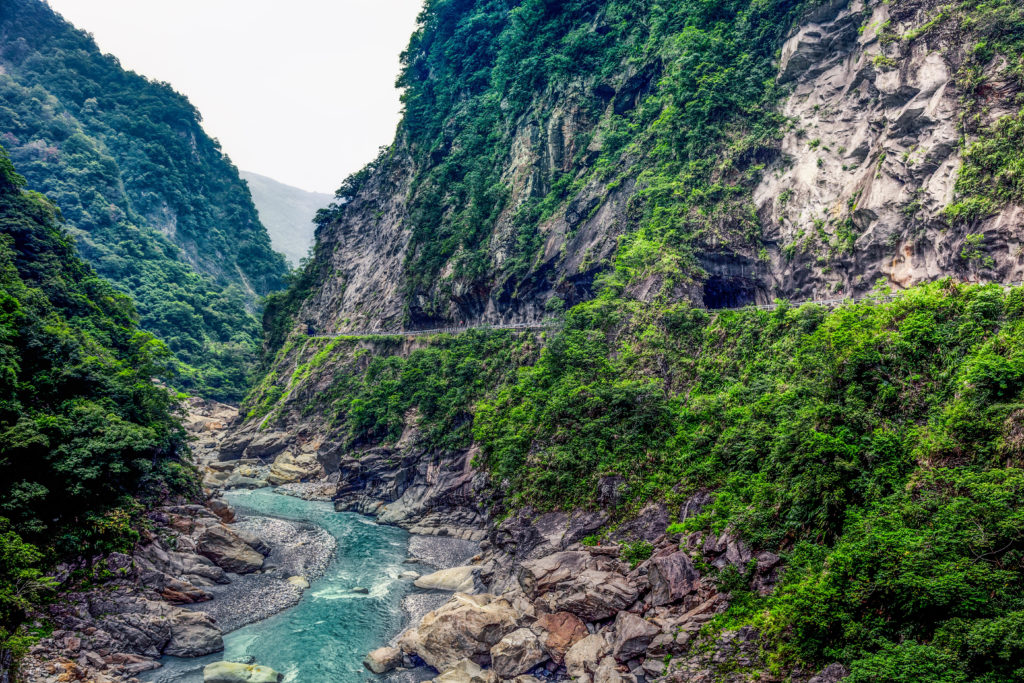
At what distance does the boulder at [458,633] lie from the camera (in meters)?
20.6

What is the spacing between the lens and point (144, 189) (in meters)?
102

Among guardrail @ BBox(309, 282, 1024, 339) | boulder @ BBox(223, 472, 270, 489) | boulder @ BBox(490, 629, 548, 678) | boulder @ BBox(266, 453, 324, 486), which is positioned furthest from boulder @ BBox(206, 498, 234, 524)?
guardrail @ BBox(309, 282, 1024, 339)

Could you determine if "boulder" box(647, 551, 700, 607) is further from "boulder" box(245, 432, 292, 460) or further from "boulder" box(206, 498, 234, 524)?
"boulder" box(245, 432, 292, 460)

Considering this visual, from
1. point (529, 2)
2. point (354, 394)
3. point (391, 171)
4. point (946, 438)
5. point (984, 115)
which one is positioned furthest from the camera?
point (391, 171)

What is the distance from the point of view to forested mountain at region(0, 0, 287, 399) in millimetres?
80750

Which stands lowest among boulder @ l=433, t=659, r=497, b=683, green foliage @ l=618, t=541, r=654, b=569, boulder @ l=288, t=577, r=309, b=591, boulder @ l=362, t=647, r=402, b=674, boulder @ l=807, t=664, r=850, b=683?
boulder @ l=288, t=577, r=309, b=591

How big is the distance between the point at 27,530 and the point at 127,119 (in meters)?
116

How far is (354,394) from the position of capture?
179 ft

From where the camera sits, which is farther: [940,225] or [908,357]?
[940,225]

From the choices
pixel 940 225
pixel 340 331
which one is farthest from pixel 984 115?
pixel 340 331

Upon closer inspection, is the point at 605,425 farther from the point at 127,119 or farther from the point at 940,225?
the point at 127,119

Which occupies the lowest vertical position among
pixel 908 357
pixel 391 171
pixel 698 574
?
pixel 698 574

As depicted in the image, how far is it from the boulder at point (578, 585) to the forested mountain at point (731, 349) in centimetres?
16

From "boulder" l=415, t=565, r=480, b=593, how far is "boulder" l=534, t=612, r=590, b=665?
282 inches
